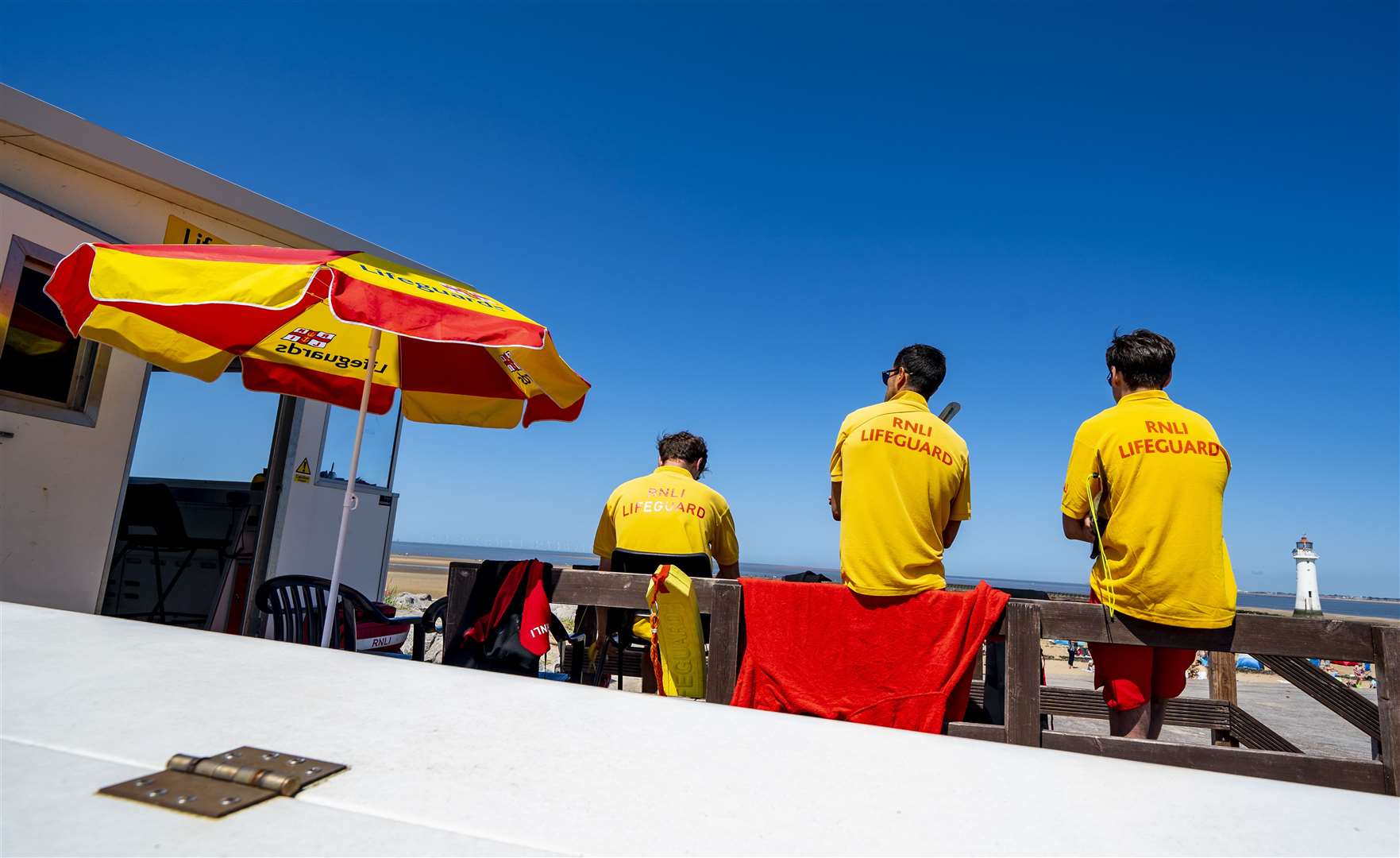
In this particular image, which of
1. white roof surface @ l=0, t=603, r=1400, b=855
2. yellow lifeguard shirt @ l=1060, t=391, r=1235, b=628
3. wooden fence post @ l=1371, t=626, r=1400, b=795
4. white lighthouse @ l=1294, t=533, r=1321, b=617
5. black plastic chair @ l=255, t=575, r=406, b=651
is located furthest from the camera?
white lighthouse @ l=1294, t=533, r=1321, b=617

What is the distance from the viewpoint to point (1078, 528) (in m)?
2.91

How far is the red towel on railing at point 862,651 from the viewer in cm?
268

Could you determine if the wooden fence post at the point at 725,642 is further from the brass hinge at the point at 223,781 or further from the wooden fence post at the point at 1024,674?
the brass hinge at the point at 223,781

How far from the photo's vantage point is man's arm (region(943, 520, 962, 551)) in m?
3.08

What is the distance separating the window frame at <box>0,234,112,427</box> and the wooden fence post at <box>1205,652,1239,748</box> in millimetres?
6649

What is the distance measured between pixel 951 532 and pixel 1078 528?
471 millimetres

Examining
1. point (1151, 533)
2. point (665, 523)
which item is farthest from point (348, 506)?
point (1151, 533)

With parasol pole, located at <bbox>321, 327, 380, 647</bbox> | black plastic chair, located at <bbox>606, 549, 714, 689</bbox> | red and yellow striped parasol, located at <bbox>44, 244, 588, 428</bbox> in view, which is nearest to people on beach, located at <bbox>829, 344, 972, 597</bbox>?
black plastic chair, located at <bbox>606, 549, 714, 689</bbox>

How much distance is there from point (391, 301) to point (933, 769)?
2.73 m

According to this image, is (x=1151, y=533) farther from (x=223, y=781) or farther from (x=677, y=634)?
(x=223, y=781)

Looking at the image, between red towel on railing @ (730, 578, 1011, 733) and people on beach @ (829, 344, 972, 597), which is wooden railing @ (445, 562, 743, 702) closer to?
red towel on railing @ (730, 578, 1011, 733)

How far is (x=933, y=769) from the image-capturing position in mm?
1563

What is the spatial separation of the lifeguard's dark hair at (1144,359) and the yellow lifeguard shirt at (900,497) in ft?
2.27

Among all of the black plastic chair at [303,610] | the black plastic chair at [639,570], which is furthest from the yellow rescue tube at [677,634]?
the black plastic chair at [303,610]
